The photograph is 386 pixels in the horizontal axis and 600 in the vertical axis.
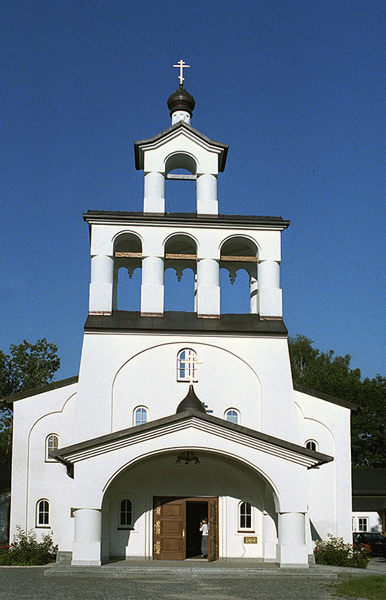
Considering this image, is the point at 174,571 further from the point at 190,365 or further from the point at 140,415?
the point at 190,365

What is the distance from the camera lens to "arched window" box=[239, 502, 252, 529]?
2320 centimetres

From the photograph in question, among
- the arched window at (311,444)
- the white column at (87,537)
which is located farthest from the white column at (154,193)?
the white column at (87,537)

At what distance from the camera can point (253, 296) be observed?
2714cm

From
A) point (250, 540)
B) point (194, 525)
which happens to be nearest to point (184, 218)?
point (250, 540)

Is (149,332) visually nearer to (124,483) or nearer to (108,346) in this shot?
(108,346)

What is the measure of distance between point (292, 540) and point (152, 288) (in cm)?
924

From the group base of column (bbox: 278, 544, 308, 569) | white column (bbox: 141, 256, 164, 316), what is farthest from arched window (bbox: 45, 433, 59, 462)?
base of column (bbox: 278, 544, 308, 569)

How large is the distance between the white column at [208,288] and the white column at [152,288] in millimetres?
1282

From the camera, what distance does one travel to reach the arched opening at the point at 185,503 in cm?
2275

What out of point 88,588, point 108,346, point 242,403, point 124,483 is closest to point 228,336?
point 242,403

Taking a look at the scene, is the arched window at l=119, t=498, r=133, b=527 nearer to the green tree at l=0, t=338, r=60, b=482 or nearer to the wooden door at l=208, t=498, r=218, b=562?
the wooden door at l=208, t=498, r=218, b=562

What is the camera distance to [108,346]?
24.0m

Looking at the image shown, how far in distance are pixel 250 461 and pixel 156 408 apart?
→ 409 centimetres

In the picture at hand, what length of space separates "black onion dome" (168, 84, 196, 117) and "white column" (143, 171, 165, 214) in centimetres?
353
